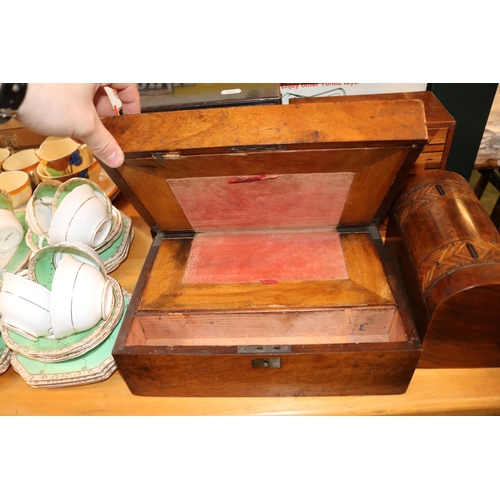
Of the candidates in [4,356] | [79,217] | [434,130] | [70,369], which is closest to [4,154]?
[79,217]

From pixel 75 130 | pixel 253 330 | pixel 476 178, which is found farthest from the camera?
pixel 476 178

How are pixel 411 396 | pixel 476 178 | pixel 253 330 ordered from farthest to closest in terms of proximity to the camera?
pixel 476 178, pixel 253 330, pixel 411 396

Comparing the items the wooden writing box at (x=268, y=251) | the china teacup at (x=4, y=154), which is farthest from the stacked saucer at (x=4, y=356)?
the china teacup at (x=4, y=154)

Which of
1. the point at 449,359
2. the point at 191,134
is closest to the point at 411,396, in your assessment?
the point at 449,359

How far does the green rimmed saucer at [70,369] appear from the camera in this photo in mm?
1063

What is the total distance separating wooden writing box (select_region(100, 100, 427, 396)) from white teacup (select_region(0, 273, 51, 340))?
22 centimetres

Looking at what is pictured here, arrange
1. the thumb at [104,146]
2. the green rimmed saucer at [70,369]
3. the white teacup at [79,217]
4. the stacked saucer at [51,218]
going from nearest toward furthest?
the thumb at [104,146], the green rimmed saucer at [70,369], the white teacup at [79,217], the stacked saucer at [51,218]

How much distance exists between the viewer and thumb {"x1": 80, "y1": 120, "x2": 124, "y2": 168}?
2.82 feet

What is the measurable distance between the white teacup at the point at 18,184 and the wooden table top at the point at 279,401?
694 mm

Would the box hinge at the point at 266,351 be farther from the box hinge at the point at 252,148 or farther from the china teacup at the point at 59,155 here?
the china teacup at the point at 59,155

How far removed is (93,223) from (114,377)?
460 mm

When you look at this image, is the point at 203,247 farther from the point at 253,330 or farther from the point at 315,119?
the point at 315,119

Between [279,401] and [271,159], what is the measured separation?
2.06 feet

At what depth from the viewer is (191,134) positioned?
94cm
